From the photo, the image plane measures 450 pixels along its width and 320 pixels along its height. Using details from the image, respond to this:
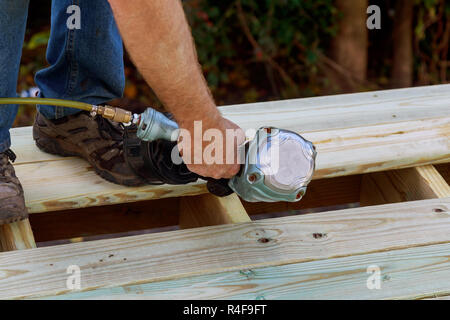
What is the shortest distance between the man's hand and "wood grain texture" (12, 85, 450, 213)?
0.33 m

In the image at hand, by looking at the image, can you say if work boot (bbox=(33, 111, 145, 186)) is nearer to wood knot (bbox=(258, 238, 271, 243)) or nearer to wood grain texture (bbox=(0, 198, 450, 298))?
wood grain texture (bbox=(0, 198, 450, 298))

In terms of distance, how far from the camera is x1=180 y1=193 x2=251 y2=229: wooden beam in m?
1.62

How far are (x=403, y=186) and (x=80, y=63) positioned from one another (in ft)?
3.09

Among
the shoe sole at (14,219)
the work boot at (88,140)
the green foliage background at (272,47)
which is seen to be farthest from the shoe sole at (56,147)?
the green foliage background at (272,47)

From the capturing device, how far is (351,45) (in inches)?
163

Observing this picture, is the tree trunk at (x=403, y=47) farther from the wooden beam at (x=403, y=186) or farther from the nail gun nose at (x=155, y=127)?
the nail gun nose at (x=155, y=127)

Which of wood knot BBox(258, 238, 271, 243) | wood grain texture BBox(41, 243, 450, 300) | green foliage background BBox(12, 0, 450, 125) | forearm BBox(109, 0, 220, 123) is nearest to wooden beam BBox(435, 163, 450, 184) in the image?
wood grain texture BBox(41, 243, 450, 300)

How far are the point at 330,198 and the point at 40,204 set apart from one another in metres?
0.85

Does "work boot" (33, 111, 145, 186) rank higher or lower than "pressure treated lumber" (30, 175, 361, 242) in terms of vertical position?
higher

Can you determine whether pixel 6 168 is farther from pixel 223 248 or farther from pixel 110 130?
pixel 223 248

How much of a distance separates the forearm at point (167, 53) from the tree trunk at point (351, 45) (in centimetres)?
299

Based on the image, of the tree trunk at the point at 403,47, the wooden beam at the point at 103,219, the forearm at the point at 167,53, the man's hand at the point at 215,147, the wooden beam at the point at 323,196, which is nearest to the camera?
the forearm at the point at 167,53

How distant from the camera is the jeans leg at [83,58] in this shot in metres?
1.72
